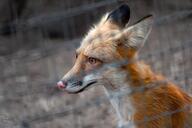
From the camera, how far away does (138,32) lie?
5.22m

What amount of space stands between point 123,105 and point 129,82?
0.21 meters

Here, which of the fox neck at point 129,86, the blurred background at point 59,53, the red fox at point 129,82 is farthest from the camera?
the blurred background at point 59,53

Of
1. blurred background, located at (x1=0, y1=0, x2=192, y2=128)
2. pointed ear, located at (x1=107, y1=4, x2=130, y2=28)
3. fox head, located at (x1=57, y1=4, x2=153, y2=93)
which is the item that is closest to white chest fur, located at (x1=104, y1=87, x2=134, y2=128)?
fox head, located at (x1=57, y1=4, x2=153, y2=93)

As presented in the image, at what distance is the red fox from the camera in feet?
17.1

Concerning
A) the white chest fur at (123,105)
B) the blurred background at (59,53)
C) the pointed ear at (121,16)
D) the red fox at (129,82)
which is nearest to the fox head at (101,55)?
the red fox at (129,82)

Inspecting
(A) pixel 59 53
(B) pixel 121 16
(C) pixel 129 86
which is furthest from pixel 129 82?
(A) pixel 59 53

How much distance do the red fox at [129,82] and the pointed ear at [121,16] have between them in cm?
23

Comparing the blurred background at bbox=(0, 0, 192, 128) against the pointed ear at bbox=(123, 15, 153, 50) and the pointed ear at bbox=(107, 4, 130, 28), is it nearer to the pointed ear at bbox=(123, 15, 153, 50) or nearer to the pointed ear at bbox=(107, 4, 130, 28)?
the pointed ear at bbox=(107, 4, 130, 28)

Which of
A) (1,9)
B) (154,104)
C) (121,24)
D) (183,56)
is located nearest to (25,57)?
(1,9)

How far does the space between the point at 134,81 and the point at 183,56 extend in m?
3.45

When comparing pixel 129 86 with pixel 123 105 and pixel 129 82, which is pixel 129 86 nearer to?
pixel 129 82

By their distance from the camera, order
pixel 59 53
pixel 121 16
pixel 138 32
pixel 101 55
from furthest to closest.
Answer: pixel 59 53
pixel 121 16
pixel 101 55
pixel 138 32

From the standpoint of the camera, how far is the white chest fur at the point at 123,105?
5.38m

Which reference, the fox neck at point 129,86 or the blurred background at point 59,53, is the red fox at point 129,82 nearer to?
the fox neck at point 129,86
